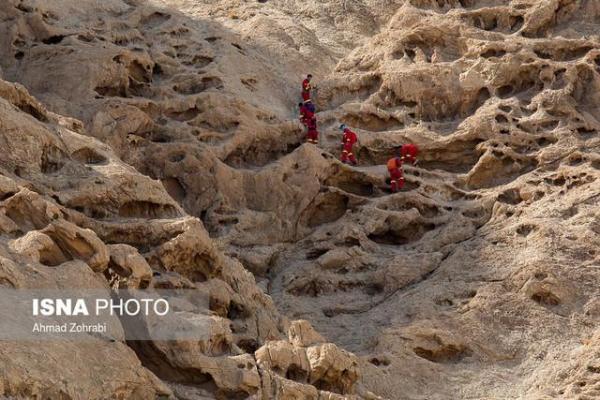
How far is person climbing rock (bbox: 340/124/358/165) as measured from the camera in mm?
22500

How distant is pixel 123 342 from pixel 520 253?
25.8 ft

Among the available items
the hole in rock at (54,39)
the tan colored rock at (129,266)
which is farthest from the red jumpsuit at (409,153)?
the tan colored rock at (129,266)

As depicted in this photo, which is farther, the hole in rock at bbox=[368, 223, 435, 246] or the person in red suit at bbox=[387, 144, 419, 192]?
the person in red suit at bbox=[387, 144, 419, 192]

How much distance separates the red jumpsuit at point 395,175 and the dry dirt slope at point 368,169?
0.25m

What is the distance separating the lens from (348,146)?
22.6 m

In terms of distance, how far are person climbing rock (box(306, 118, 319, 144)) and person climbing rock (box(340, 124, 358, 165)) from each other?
20.1 inches

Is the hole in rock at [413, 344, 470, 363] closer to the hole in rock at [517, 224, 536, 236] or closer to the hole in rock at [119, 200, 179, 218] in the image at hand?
the hole in rock at [517, 224, 536, 236]

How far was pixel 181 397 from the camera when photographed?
1375cm

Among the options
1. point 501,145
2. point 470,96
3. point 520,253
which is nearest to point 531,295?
point 520,253

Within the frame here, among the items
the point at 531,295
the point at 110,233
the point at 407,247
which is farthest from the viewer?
the point at 407,247

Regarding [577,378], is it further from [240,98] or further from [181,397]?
[240,98]

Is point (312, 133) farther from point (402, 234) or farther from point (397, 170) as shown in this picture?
point (402, 234)

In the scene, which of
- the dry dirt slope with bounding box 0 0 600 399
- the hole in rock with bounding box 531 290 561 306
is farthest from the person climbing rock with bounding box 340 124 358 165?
the hole in rock with bounding box 531 290 561 306

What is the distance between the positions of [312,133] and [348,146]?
2.34 feet
